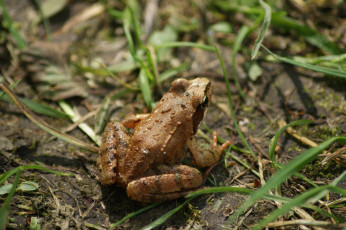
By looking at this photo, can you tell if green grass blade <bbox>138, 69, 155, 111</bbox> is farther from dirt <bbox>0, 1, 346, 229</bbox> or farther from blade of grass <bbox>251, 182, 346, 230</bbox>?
blade of grass <bbox>251, 182, 346, 230</bbox>

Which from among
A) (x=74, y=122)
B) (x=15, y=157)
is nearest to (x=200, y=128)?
(x=74, y=122)

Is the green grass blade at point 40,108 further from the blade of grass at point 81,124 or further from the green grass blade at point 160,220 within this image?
the green grass blade at point 160,220

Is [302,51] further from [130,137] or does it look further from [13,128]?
[13,128]

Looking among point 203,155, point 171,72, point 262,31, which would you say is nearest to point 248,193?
point 203,155

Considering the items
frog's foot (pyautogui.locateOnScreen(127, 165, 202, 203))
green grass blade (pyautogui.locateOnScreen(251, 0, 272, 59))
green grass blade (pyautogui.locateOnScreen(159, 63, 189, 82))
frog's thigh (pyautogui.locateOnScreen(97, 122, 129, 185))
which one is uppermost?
green grass blade (pyautogui.locateOnScreen(251, 0, 272, 59))

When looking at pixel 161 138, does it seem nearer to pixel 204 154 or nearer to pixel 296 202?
pixel 204 154

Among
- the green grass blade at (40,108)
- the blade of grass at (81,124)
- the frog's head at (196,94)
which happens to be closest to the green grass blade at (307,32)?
the frog's head at (196,94)

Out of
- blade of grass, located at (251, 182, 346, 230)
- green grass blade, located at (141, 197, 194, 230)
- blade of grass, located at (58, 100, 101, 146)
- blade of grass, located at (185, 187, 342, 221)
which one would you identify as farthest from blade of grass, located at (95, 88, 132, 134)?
blade of grass, located at (251, 182, 346, 230)

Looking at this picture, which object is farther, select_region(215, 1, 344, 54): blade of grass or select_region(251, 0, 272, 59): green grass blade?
select_region(215, 1, 344, 54): blade of grass
